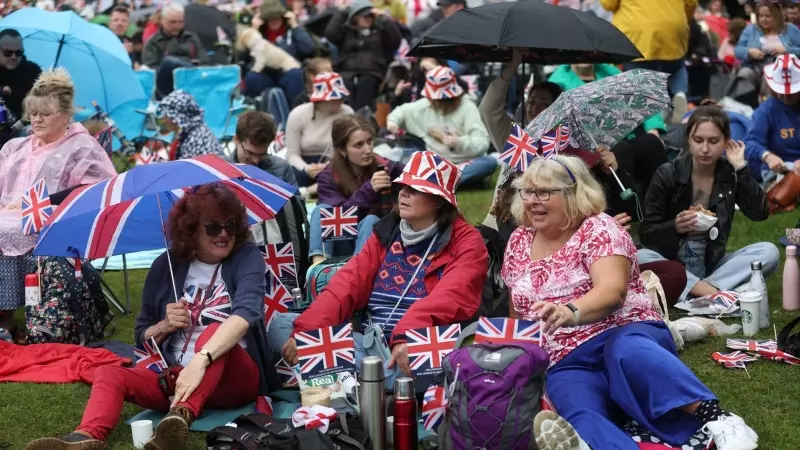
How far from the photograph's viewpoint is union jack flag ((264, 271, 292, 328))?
19.7ft

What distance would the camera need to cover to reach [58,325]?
22.5 feet

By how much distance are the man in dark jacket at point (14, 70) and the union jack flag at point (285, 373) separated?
4.43 m

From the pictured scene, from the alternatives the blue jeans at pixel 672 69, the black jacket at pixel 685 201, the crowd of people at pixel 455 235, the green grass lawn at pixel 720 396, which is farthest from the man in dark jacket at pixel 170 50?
the green grass lawn at pixel 720 396

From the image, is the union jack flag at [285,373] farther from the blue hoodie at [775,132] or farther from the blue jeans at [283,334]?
the blue hoodie at [775,132]

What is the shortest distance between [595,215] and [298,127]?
5.78 m

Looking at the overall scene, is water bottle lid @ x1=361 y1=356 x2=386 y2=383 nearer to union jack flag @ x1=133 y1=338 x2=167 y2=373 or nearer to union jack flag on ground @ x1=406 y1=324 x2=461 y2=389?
union jack flag on ground @ x1=406 y1=324 x2=461 y2=389

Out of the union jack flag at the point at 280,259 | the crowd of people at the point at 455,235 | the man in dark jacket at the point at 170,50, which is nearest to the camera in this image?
the crowd of people at the point at 455,235

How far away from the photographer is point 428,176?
5.62 metres

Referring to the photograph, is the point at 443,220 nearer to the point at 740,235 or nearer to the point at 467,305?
the point at 467,305

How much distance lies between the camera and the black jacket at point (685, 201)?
714 cm

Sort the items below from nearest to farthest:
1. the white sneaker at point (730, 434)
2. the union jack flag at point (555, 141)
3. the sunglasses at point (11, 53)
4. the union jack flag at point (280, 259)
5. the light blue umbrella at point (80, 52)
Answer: the white sneaker at point (730, 434), the union jack flag at point (555, 141), the union jack flag at point (280, 259), the sunglasses at point (11, 53), the light blue umbrella at point (80, 52)

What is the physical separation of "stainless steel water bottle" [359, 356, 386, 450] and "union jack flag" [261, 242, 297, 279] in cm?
174

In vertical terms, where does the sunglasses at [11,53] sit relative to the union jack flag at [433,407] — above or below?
above

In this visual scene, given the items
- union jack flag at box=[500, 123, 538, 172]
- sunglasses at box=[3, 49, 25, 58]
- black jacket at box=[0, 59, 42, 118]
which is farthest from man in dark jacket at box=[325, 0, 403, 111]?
union jack flag at box=[500, 123, 538, 172]
